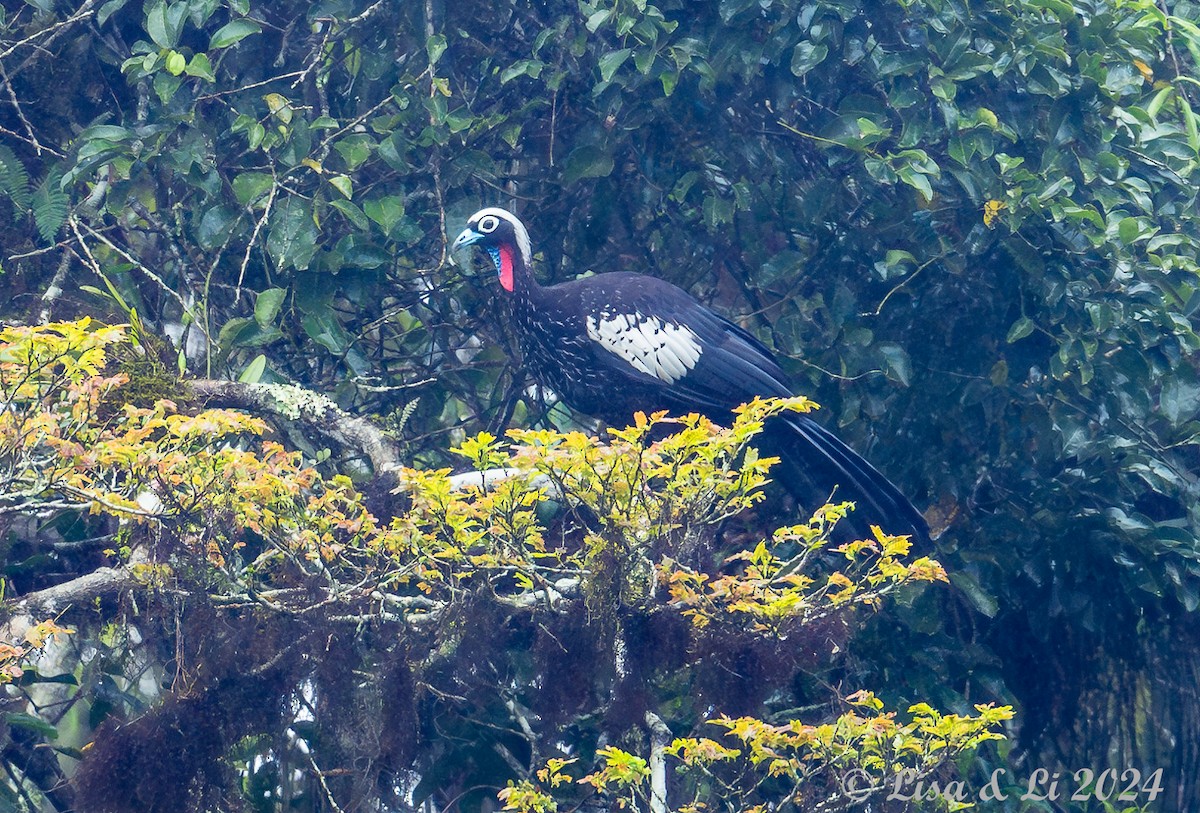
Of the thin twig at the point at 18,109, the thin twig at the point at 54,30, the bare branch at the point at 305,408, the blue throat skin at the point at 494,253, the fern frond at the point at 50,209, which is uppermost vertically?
the thin twig at the point at 54,30

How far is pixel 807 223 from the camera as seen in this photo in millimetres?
4746

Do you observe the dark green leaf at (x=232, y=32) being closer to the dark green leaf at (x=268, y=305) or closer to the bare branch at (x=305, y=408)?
the dark green leaf at (x=268, y=305)

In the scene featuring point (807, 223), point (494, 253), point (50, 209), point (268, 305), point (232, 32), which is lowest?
point (268, 305)

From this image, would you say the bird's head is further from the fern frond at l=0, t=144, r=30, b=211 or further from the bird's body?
the fern frond at l=0, t=144, r=30, b=211

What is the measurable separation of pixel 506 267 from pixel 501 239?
11 cm

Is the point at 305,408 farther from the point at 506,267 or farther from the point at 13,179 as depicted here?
the point at 13,179

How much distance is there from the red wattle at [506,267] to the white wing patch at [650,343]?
1.18ft

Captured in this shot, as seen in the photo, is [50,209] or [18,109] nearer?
[50,209]

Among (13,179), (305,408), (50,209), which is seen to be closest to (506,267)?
(305,408)

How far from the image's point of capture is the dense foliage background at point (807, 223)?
14.2 ft

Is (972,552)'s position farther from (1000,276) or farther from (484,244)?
(484,244)

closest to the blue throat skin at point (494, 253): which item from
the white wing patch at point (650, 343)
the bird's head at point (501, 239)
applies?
the bird's head at point (501, 239)

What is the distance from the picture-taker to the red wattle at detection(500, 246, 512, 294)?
4742mm

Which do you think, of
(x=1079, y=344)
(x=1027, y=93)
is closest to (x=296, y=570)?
(x=1079, y=344)
